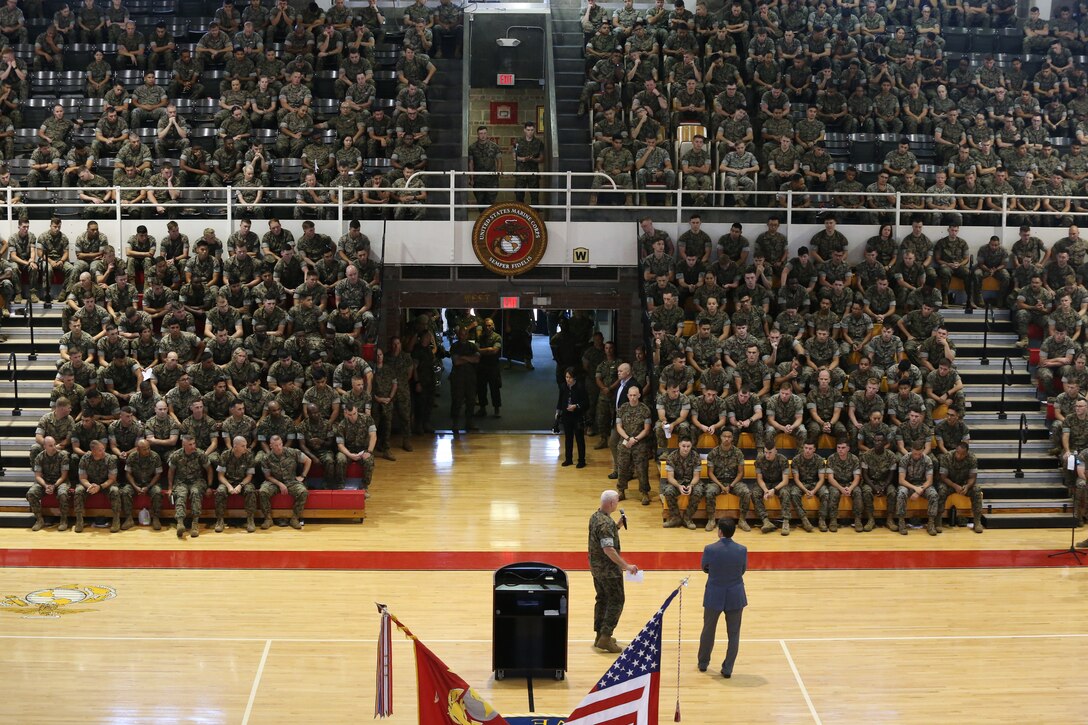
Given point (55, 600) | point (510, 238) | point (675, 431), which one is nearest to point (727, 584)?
point (675, 431)

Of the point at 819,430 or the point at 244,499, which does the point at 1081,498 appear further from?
the point at 244,499

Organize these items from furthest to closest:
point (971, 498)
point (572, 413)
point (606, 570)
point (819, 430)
→ point (572, 413)
point (819, 430)
point (971, 498)
point (606, 570)

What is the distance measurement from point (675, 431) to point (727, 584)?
5843 millimetres

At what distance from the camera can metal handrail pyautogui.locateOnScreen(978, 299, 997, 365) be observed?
18.8m

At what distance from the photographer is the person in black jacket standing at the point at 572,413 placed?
1838 centimetres

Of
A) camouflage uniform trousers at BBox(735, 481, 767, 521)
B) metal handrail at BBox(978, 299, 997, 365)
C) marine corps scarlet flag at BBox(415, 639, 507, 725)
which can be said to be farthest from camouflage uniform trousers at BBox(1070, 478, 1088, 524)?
marine corps scarlet flag at BBox(415, 639, 507, 725)

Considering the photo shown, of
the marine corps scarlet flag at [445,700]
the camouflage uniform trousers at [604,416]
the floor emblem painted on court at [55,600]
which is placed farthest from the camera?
the camouflage uniform trousers at [604,416]

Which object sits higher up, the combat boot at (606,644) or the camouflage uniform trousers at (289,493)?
the camouflage uniform trousers at (289,493)

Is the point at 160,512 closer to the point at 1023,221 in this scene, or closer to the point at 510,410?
the point at 510,410

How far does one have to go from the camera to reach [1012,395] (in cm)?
1833

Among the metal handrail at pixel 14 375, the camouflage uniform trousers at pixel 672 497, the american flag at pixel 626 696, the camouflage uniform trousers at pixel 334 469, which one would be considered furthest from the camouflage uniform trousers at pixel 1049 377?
the metal handrail at pixel 14 375

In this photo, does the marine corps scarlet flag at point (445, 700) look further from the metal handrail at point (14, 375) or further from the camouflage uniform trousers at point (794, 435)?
the metal handrail at point (14, 375)

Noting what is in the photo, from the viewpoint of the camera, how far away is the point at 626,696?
27.1ft

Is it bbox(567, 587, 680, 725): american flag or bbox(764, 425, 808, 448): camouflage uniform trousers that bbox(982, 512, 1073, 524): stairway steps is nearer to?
bbox(764, 425, 808, 448): camouflage uniform trousers
